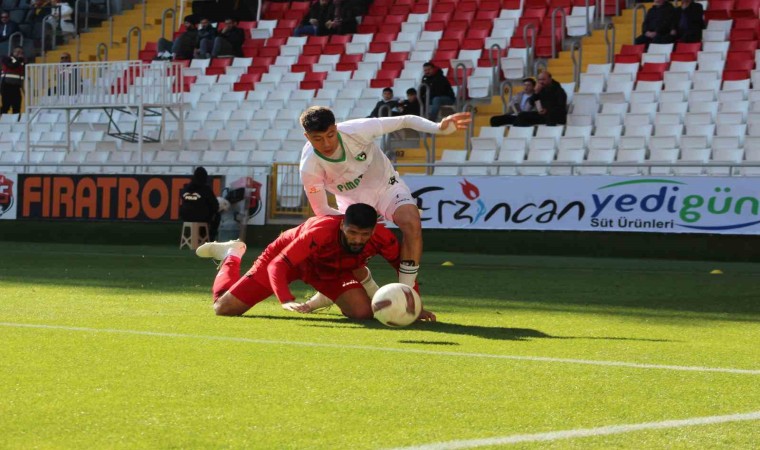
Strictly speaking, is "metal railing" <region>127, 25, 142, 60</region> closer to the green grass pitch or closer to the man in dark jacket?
the man in dark jacket

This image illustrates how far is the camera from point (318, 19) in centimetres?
3005

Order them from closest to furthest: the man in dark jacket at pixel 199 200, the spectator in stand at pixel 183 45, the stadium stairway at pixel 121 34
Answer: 1. the man in dark jacket at pixel 199 200
2. the spectator in stand at pixel 183 45
3. the stadium stairway at pixel 121 34

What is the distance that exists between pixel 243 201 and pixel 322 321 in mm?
13382

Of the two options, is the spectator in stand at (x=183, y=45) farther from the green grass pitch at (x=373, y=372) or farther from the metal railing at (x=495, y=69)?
the green grass pitch at (x=373, y=372)

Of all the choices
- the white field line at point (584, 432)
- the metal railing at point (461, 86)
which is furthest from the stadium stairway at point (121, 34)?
the white field line at point (584, 432)

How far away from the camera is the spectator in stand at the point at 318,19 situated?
1177 inches

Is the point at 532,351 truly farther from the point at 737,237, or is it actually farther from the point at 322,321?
the point at 737,237

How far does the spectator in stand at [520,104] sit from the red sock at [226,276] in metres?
13.0

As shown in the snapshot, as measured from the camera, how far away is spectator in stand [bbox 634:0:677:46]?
24.4 metres

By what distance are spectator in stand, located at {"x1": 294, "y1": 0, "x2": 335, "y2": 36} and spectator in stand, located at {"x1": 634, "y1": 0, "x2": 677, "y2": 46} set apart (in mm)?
8051

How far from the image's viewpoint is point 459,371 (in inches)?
266

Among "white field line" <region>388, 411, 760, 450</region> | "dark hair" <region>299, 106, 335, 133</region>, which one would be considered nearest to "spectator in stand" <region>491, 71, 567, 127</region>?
"dark hair" <region>299, 106, 335, 133</region>

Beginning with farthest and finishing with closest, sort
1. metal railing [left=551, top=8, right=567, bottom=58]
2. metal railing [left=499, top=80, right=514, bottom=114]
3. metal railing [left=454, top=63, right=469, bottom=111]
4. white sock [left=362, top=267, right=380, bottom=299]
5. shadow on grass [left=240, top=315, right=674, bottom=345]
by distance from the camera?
metal railing [left=551, top=8, right=567, bottom=58], metal railing [left=454, top=63, right=469, bottom=111], metal railing [left=499, top=80, right=514, bottom=114], white sock [left=362, top=267, right=380, bottom=299], shadow on grass [left=240, top=315, right=674, bottom=345]

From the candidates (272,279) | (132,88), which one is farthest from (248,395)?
(132,88)
